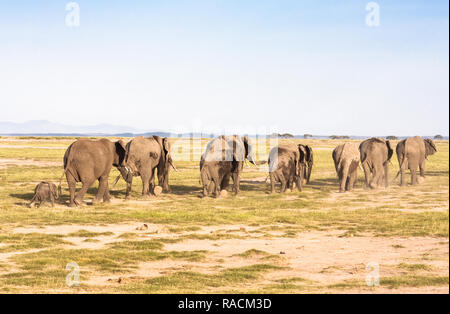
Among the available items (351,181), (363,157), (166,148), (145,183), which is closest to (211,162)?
(166,148)

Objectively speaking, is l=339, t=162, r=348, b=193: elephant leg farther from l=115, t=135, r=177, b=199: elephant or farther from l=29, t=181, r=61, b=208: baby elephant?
l=29, t=181, r=61, b=208: baby elephant

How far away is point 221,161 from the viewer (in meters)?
27.8

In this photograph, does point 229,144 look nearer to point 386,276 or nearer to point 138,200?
point 138,200

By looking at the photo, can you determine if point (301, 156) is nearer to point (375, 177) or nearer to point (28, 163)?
point (375, 177)

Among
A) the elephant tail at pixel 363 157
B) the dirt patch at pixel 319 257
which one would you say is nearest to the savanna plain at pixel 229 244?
the dirt patch at pixel 319 257

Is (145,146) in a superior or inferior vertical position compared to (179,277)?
superior

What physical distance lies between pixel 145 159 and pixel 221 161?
12.4 feet

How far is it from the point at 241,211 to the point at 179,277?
37.3 ft

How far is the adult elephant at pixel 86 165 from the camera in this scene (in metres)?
23.7

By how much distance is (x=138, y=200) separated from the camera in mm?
27016

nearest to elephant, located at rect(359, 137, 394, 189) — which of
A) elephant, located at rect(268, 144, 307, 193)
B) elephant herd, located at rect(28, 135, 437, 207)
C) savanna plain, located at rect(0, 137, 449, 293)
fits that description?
elephant herd, located at rect(28, 135, 437, 207)

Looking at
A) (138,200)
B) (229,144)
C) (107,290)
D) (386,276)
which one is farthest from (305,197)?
(107,290)

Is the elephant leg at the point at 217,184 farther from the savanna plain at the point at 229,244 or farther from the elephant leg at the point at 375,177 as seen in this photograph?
the elephant leg at the point at 375,177
